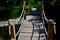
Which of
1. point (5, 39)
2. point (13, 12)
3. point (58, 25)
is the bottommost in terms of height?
point (5, 39)

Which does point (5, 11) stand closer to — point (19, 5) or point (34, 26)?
point (19, 5)

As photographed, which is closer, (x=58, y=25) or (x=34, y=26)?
(x=34, y=26)

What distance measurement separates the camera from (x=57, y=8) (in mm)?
12039

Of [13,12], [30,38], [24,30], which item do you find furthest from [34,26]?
[13,12]

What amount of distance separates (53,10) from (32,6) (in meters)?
1.37

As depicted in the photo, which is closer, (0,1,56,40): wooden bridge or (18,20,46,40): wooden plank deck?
(0,1,56,40): wooden bridge

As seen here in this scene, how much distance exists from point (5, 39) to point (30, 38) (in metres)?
4.81

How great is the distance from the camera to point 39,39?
23.0ft

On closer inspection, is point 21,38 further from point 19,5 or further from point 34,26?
point 19,5

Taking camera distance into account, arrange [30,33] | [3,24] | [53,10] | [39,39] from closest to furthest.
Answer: [39,39]
[30,33]
[3,24]
[53,10]

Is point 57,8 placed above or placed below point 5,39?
above

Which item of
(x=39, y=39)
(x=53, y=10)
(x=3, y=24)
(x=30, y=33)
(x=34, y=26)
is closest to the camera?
(x=39, y=39)

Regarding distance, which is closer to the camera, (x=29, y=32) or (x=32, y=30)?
(x=29, y=32)

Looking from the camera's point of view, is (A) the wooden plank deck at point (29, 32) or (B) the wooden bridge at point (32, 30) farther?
(A) the wooden plank deck at point (29, 32)
